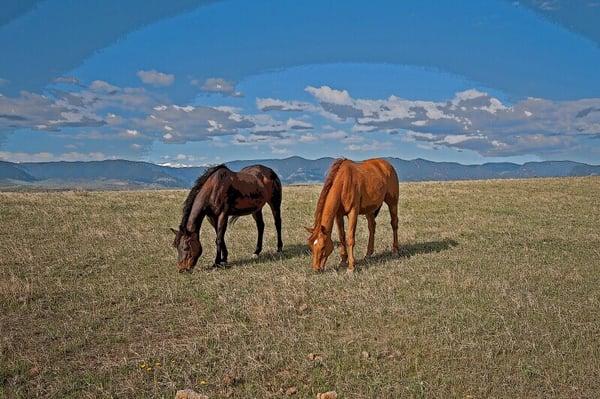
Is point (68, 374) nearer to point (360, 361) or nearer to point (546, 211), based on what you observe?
point (360, 361)

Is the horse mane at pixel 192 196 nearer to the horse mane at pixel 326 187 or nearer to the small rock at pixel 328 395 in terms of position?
the horse mane at pixel 326 187

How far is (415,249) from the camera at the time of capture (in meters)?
14.6

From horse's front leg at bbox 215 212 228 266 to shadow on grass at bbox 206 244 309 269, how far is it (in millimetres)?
205

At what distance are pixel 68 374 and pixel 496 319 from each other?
21.0 feet

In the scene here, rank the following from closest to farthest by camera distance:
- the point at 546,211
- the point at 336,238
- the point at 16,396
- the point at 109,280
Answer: the point at 16,396
the point at 109,280
the point at 336,238
the point at 546,211

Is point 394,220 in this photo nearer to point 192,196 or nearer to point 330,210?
point 330,210

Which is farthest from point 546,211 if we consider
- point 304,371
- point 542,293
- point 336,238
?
point 304,371

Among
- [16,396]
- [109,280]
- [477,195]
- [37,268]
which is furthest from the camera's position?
[477,195]

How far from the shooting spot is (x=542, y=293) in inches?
375

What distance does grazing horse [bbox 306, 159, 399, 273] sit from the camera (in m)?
11.2

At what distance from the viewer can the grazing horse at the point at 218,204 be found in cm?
1174

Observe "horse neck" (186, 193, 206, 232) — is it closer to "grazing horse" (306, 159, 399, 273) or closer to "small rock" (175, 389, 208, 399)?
"grazing horse" (306, 159, 399, 273)

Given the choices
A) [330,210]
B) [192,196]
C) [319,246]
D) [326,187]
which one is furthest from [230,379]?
[192,196]

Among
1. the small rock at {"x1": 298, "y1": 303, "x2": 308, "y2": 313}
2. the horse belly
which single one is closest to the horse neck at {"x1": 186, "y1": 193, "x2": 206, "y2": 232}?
the horse belly
